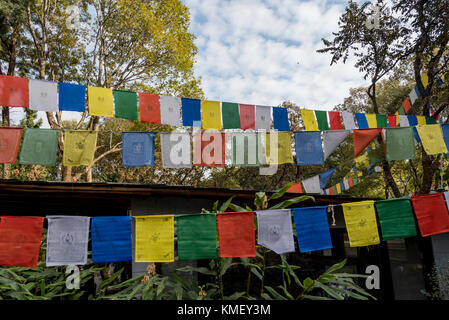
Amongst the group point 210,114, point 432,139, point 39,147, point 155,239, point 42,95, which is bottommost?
point 155,239

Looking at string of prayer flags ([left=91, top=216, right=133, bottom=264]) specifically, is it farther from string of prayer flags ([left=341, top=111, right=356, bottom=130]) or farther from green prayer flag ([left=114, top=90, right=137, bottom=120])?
string of prayer flags ([left=341, top=111, right=356, bottom=130])

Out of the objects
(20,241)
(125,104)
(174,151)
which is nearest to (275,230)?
(174,151)

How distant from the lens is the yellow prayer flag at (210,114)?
615cm

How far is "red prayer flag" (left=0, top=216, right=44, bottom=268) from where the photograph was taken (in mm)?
3898

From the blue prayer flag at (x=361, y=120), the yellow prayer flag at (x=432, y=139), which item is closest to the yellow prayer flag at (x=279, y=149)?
the blue prayer flag at (x=361, y=120)

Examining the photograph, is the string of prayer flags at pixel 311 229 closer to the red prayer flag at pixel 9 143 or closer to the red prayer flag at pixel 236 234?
the red prayer flag at pixel 236 234

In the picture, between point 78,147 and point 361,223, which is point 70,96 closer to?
point 78,147

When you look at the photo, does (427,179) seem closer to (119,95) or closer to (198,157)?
(198,157)

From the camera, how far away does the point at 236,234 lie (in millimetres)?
4203

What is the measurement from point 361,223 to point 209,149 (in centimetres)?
313

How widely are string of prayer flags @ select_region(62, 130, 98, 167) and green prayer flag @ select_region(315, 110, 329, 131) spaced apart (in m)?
4.95

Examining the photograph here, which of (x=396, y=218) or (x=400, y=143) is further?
(x=400, y=143)
